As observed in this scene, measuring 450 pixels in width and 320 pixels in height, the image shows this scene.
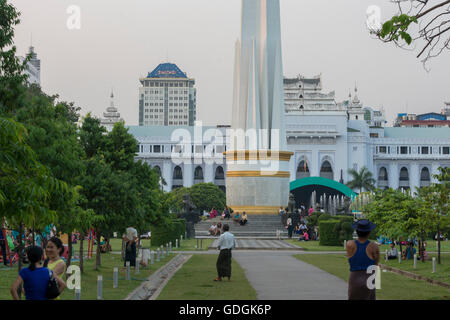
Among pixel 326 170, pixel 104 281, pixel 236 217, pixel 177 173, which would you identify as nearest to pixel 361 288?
pixel 104 281

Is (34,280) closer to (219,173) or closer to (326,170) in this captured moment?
(326,170)

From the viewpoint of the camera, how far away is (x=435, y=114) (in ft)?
539

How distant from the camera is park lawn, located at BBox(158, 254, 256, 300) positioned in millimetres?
→ 15180

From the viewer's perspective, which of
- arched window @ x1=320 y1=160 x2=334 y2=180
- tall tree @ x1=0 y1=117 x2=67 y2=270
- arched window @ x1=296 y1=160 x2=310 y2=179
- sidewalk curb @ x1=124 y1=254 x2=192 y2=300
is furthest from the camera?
arched window @ x1=296 y1=160 x2=310 y2=179

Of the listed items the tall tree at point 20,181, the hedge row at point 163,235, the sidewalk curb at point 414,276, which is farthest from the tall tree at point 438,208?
the hedge row at point 163,235

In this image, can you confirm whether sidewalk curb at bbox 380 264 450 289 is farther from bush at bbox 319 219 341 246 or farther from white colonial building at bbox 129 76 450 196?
white colonial building at bbox 129 76 450 196

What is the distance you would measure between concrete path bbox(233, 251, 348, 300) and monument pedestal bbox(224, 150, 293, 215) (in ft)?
76.5

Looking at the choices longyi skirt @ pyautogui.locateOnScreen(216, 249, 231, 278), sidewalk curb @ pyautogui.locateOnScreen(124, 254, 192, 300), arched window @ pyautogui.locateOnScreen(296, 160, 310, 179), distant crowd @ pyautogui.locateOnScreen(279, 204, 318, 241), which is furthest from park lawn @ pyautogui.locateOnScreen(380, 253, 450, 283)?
arched window @ pyautogui.locateOnScreen(296, 160, 310, 179)

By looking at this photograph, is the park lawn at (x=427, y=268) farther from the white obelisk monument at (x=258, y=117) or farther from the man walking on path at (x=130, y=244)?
the white obelisk monument at (x=258, y=117)

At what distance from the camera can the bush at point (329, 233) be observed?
3831cm

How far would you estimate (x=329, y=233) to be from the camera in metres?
38.3

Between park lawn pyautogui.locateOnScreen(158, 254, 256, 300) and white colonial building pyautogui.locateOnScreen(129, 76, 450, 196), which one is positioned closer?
park lawn pyautogui.locateOnScreen(158, 254, 256, 300)
